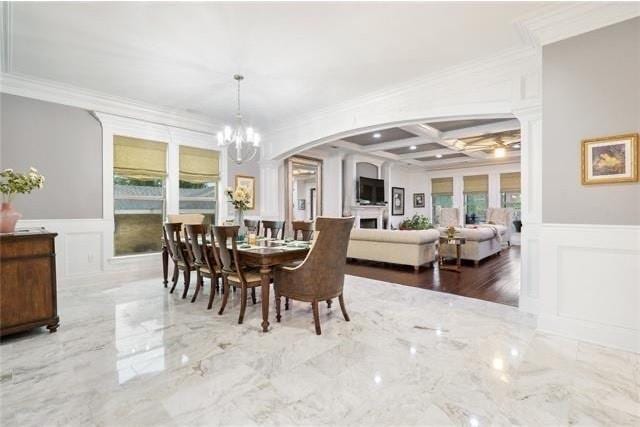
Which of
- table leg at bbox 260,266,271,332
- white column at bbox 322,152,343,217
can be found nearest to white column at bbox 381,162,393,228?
white column at bbox 322,152,343,217

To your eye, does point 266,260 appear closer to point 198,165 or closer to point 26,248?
point 26,248

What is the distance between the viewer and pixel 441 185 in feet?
35.8

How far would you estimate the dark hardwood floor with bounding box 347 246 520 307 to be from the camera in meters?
3.90

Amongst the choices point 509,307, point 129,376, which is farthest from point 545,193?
point 129,376

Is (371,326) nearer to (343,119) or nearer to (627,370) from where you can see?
(627,370)

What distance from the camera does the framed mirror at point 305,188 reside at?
706 cm

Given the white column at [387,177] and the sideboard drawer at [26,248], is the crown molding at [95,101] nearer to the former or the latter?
the sideboard drawer at [26,248]

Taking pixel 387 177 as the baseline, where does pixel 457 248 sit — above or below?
below

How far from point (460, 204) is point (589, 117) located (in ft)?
27.4

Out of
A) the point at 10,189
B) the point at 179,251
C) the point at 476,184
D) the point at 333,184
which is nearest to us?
the point at 10,189

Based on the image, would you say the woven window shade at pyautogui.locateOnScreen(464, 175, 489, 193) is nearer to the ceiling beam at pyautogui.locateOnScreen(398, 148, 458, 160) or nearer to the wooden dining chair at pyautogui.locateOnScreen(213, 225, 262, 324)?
the ceiling beam at pyautogui.locateOnScreen(398, 148, 458, 160)

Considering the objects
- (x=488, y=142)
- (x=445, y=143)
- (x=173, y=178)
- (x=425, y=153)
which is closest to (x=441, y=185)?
(x=425, y=153)

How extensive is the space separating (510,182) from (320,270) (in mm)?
9030

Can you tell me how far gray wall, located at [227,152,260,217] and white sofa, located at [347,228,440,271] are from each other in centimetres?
220
